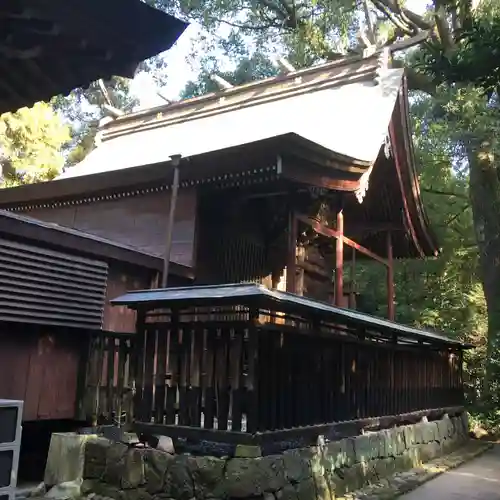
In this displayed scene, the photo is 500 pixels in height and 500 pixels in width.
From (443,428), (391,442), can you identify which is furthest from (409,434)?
(443,428)

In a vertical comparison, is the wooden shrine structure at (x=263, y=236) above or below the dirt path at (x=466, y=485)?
above

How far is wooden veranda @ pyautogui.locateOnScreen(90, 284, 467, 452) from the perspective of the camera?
5.33 metres

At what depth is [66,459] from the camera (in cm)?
599

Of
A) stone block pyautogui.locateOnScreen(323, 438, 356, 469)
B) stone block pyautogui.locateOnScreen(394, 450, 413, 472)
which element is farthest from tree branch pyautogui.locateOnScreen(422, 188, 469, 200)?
stone block pyautogui.locateOnScreen(323, 438, 356, 469)

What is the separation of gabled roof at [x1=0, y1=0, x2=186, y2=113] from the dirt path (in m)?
5.52

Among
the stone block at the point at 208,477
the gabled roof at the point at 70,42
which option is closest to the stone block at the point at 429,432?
the stone block at the point at 208,477

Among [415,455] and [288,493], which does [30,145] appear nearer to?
[415,455]

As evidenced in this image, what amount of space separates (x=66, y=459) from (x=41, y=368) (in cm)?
117

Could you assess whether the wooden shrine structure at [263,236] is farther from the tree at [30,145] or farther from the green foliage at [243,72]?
the green foliage at [243,72]

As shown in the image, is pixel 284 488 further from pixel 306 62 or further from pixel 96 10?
pixel 306 62

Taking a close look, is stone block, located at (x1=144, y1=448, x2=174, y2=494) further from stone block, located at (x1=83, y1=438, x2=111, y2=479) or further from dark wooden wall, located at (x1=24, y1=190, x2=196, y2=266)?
dark wooden wall, located at (x1=24, y1=190, x2=196, y2=266)

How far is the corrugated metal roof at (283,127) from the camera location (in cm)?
1026

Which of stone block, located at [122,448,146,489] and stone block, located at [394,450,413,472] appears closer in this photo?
stone block, located at [122,448,146,489]

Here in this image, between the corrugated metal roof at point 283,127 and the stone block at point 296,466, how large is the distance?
467 cm
